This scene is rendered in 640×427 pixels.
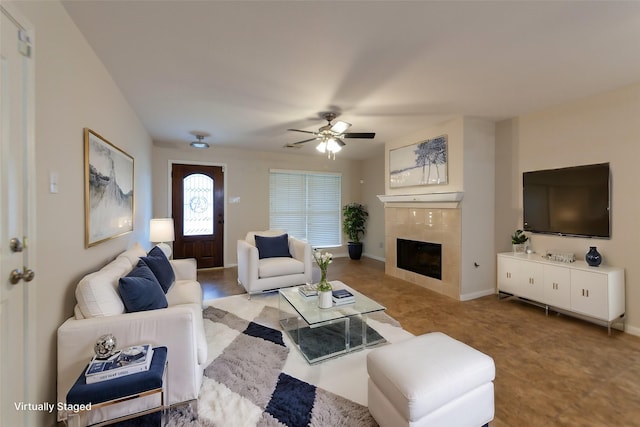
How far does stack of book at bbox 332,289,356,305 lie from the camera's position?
2.50 meters

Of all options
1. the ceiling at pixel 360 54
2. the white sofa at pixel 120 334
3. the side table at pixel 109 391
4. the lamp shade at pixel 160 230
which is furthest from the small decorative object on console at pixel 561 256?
the lamp shade at pixel 160 230

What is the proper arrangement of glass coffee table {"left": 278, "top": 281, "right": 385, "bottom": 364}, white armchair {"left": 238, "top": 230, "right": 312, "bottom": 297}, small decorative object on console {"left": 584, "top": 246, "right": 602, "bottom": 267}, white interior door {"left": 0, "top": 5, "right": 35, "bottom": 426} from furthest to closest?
white armchair {"left": 238, "top": 230, "right": 312, "bottom": 297} → small decorative object on console {"left": 584, "top": 246, "right": 602, "bottom": 267} → glass coffee table {"left": 278, "top": 281, "right": 385, "bottom": 364} → white interior door {"left": 0, "top": 5, "right": 35, "bottom": 426}

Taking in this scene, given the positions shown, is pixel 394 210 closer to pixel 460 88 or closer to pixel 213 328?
pixel 460 88

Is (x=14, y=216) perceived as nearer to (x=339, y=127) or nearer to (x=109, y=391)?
(x=109, y=391)

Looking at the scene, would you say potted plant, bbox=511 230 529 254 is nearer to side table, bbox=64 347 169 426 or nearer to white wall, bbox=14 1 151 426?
side table, bbox=64 347 169 426

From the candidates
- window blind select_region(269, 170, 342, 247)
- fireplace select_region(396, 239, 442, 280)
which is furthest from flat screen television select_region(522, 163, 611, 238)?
window blind select_region(269, 170, 342, 247)

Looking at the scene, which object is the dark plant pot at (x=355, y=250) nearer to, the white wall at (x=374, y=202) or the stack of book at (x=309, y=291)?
the white wall at (x=374, y=202)

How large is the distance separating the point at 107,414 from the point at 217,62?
2.54 meters

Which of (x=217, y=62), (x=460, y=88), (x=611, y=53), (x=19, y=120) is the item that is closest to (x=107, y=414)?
(x=19, y=120)

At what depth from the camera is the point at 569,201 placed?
123 inches

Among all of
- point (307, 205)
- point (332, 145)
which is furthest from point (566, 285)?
point (307, 205)

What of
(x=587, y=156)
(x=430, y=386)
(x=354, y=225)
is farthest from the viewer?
(x=354, y=225)

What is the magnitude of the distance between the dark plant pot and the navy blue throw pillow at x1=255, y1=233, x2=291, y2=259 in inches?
99.2

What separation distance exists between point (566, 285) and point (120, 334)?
4.14 metres
